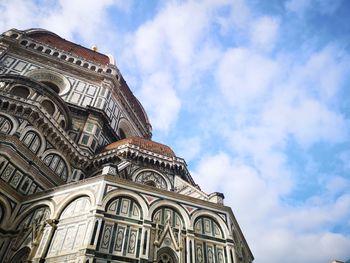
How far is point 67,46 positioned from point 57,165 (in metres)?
17.8

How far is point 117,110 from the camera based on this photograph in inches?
1077

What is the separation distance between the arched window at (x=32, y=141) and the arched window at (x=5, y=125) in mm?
865

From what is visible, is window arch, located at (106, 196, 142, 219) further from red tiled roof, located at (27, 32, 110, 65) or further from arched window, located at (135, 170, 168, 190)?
red tiled roof, located at (27, 32, 110, 65)

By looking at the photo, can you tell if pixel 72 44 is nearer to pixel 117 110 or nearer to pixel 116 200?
pixel 117 110

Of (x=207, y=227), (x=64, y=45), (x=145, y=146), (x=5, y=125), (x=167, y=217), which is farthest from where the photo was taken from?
(x=64, y=45)

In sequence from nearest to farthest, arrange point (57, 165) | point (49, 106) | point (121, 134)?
point (57, 165), point (49, 106), point (121, 134)

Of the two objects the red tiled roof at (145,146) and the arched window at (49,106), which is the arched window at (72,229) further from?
the arched window at (49,106)

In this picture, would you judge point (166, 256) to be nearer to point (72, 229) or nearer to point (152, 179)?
point (72, 229)

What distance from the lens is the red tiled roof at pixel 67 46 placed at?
96.8ft

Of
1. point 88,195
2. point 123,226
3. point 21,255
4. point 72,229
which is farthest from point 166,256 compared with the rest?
→ point 21,255

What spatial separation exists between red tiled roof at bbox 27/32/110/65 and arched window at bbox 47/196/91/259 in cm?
2088

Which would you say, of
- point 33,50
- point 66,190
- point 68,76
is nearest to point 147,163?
point 66,190

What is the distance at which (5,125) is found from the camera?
15.6 metres

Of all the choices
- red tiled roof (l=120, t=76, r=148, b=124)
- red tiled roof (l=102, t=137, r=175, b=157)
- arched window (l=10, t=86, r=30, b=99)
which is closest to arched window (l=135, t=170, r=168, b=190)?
red tiled roof (l=102, t=137, r=175, b=157)
